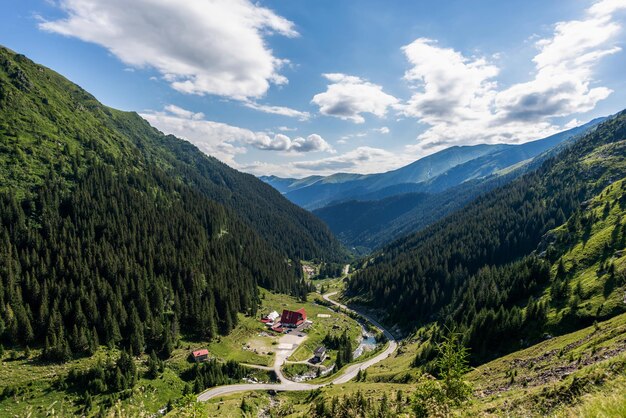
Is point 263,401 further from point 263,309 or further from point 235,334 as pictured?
point 263,309

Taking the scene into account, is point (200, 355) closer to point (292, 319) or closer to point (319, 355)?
point (319, 355)

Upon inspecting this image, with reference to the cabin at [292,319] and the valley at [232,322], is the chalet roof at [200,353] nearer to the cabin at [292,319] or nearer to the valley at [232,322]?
the valley at [232,322]

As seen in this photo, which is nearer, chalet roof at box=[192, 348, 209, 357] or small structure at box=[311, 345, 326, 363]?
chalet roof at box=[192, 348, 209, 357]

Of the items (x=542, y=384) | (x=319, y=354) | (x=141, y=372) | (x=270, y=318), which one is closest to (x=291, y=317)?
(x=270, y=318)

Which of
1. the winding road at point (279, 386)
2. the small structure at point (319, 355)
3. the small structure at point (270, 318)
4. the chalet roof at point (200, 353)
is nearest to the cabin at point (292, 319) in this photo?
the small structure at point (270, 318)

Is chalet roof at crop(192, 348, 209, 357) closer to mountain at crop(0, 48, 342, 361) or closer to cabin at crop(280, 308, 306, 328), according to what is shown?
mountain at crop(0, 48, 342, 361)

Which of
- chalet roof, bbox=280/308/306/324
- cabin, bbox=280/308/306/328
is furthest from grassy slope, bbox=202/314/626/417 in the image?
chalet roof, bbox=280/308/306/324

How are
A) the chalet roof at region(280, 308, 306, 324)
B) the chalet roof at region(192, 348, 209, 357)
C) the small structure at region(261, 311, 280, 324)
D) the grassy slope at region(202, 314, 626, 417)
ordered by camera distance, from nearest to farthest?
the grassy slope at region(202, 314, 626, 417) < the chalet roof at region(192, 348, 209, 357) < the small structure at region(261, 311, 280, 324) < the chalet roof at region(280, 308, 306, 324)
